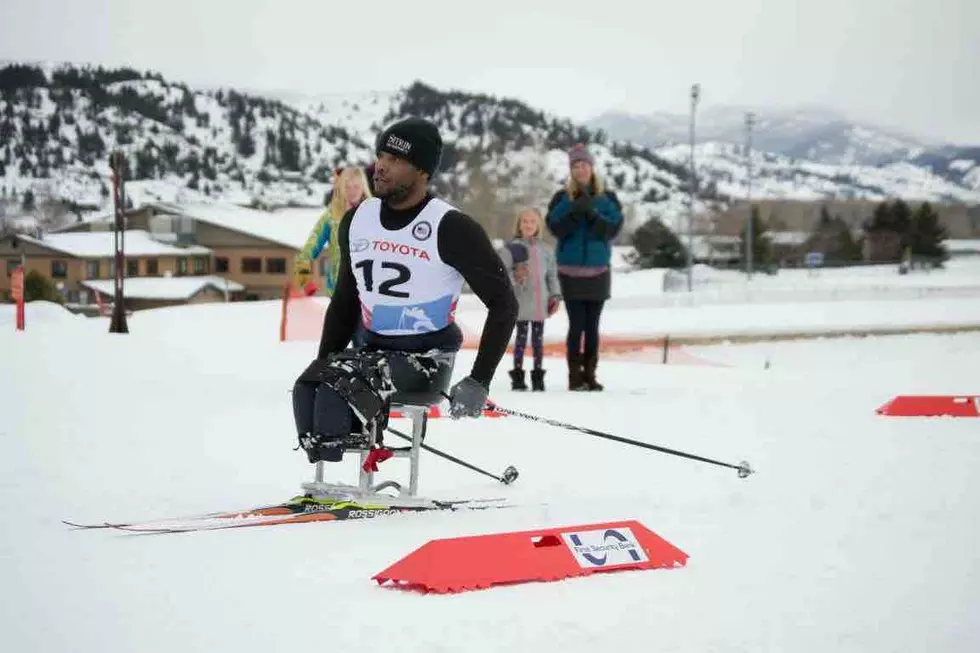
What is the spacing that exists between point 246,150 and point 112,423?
3508 inches

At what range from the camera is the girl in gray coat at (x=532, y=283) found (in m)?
10.8

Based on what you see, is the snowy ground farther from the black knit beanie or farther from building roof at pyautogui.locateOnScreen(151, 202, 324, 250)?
building roof at pyautogui.locateOnScreen(151, 202, 324, 250)

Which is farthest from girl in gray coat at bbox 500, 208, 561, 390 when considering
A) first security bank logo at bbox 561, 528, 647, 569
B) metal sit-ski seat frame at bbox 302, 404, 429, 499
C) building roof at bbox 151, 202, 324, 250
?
building roof at bbox 151, 202, 324, 250

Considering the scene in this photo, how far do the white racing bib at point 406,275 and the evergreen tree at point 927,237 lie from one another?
8854cm

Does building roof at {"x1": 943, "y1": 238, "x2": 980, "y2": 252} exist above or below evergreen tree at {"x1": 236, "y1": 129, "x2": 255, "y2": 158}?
below

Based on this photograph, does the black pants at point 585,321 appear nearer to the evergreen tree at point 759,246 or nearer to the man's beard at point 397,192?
the man's beard at point 397,192

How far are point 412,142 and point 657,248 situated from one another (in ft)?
244

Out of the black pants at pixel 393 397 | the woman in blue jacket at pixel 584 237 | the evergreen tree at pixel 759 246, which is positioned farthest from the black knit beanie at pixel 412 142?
the evergreen tree at pixel 759 246

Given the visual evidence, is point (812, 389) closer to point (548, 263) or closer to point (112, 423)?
point (548, 263)

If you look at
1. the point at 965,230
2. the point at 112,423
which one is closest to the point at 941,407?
the point at 112,423

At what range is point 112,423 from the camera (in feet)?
25.5

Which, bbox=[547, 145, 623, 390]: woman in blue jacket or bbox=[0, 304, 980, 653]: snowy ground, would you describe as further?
bbox=[547, 145, 623, 390]: woman in blue jacket

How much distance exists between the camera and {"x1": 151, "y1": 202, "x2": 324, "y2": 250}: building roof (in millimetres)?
60062

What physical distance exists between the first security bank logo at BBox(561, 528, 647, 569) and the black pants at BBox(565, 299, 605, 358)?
6271 mm
